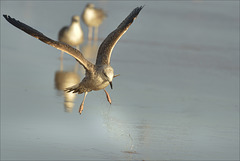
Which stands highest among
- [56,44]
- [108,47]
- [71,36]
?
[71,36]

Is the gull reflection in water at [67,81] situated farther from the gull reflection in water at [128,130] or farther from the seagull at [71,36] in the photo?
the seagull at [71,36]

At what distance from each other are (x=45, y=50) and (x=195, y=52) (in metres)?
4.13

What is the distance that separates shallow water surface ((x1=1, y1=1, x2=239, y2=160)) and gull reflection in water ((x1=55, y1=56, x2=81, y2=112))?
0.02 metres

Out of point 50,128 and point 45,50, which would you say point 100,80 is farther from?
point 45,50

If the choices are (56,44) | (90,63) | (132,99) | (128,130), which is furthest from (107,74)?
(132,99)

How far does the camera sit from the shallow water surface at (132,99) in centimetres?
978

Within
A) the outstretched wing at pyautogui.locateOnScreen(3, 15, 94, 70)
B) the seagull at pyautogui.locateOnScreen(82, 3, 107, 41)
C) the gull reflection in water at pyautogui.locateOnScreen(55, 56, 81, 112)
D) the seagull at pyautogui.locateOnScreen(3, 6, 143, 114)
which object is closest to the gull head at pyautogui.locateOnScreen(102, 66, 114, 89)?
the seagull at pyautogui.locateOnScreen(3, 6, 143, 114)

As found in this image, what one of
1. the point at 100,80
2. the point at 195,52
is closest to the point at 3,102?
the point at 100,80

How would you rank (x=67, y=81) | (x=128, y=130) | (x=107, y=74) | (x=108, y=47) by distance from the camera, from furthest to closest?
(x=67, y=81) < (x=128, y=130) < (x=108, y=47) < (x=107, y=74)

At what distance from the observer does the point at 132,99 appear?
503 inches

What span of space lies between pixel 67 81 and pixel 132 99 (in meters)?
2.02

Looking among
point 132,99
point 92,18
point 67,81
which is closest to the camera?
point 132,99

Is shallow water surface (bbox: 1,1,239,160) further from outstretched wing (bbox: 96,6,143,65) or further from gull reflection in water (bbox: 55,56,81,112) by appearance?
outstretched wing (bbox: 96,6,143,65)

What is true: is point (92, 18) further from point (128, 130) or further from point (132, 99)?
point (128, 130)
